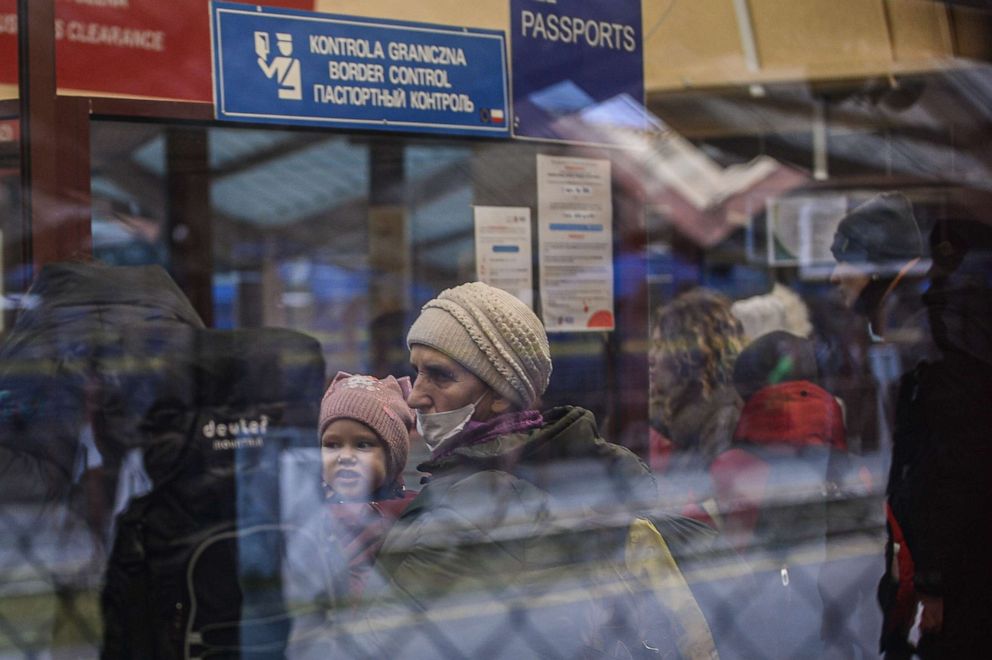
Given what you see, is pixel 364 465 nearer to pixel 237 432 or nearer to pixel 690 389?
pixel 237 432

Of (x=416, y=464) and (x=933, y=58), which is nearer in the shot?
(x=416, y=464)

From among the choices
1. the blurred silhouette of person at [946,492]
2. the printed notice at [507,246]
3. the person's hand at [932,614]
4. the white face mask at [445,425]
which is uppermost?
the printed notice at [507,246]

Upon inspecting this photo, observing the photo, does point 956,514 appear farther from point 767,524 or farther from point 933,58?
point 933,58

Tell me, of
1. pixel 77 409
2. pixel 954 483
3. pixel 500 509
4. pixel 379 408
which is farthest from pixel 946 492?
pixel 77 409

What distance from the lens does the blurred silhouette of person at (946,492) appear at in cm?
192

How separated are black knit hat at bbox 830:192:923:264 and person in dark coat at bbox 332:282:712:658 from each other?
37.9 inches

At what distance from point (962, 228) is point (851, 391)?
41cm

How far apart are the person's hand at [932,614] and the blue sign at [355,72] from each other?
1095 millimetres

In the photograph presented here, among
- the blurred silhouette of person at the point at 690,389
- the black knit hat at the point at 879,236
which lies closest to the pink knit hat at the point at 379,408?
the blurred silhouette of person at the point at 690,389

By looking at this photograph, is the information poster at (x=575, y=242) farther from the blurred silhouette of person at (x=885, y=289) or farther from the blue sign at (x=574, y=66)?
the blurred silhouette of person at (x=885, y=289)

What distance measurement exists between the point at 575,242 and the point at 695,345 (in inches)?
17.3

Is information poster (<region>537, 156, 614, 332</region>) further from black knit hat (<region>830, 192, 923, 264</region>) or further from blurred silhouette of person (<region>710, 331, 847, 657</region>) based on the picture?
black knit hat (<region>830, 192, 923, 264</region>)

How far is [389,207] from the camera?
2094mm

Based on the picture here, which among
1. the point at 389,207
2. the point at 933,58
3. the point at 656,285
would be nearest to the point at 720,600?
the point at 656,285
